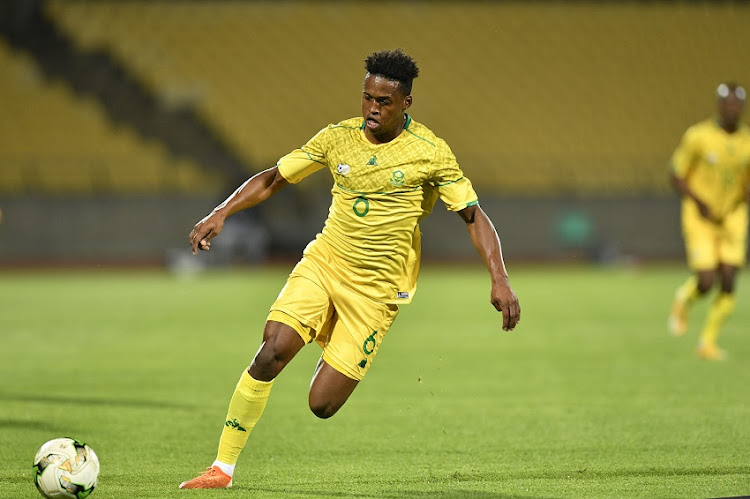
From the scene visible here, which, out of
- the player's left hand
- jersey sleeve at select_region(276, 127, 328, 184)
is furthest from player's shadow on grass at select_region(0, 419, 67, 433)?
the player's left hand

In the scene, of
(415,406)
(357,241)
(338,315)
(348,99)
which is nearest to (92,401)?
(415,406)

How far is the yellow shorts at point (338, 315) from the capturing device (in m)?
6.00

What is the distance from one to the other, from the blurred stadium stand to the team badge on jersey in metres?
22.6

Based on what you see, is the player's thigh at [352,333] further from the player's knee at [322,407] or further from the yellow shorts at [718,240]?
the yellow shorts at [718,240]

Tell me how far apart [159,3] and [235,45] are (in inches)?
102

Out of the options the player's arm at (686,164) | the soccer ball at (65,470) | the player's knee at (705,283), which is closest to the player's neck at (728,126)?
the player's arm at (686,164)

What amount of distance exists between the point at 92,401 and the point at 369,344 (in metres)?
3.63

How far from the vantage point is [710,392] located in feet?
30.5

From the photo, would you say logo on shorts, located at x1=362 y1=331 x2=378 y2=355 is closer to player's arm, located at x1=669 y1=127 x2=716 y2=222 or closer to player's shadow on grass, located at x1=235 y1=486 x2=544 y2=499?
player's shadow on grass, located at x1=235 y1=486 x2=544 y2=499

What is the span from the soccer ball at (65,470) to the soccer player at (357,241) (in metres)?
0.57

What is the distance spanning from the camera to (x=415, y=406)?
8.81 m

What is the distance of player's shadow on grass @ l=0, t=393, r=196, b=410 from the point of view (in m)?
8.77

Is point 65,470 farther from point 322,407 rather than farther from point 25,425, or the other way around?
point 25,425

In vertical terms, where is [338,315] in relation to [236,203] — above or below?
below
